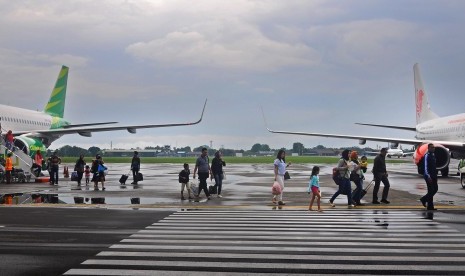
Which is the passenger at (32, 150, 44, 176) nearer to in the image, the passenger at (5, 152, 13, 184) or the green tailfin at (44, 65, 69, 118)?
the passenger at (5, 152, 13, 184)

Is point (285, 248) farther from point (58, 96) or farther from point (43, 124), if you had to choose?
point (58, 96)

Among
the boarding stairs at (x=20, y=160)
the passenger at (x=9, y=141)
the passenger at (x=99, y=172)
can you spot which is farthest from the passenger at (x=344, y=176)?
the passenger at (x=9, y=141)

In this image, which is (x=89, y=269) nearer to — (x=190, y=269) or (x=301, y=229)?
(x=190, y=269)

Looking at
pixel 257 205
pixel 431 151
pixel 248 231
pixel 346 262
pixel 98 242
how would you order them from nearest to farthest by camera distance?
1. pixel 346 262
2. pixel 98 242
3. pixel 248 231
4. pixel 431 151
5. pixel 257 205

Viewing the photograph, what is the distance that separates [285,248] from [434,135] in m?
34.9

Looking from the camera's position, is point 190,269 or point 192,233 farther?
point 192,233

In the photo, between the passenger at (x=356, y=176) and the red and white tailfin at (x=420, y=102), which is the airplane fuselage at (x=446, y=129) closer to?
the red and white tailfin at (x=420, y=102)

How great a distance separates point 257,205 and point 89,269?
10181 mm

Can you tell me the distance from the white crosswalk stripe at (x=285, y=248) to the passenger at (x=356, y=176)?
3.46 metres

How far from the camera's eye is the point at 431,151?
1608 centimetres

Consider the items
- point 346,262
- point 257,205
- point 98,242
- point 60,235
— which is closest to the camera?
point 346,262

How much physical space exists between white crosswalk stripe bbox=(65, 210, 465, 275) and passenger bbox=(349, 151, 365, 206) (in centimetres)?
346

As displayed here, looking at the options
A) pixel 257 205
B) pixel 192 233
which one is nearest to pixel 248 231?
pixel 192 233

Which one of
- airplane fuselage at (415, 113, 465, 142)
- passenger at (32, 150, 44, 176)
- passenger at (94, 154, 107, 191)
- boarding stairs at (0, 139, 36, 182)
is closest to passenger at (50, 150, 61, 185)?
boarding stairs at (0, 139, 36, 182)
